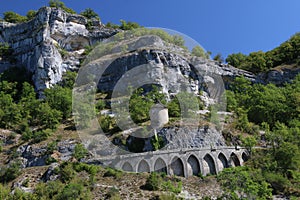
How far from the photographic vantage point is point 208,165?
35.2 metres

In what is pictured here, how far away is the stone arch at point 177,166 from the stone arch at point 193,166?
77 centimetres

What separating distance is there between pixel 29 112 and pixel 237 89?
122 ft

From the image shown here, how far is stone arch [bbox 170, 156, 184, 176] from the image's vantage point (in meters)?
34.0

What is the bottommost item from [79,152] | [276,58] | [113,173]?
[113,173]

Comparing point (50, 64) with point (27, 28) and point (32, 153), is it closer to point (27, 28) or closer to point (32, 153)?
point (27, 28)

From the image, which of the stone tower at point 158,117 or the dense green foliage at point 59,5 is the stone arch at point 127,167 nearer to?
the stone tower at point 158,117

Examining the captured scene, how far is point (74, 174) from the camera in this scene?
30828mm

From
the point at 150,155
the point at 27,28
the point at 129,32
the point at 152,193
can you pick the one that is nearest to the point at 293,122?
the point at 150,155

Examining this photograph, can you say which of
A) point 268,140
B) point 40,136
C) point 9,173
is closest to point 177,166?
point 268,140

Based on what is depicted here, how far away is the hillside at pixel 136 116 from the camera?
98.9 ft

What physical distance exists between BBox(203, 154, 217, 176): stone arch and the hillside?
155 millimetres

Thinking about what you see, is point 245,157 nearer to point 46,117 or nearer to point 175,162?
point 175,162

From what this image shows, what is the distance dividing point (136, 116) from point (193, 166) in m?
13.2

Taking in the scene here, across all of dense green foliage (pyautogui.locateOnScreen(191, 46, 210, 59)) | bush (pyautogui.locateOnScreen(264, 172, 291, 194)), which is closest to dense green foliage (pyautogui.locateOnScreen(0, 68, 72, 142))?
dense green foliage (pyautogui.locateOnScreen(191, 46, 210, 59))
